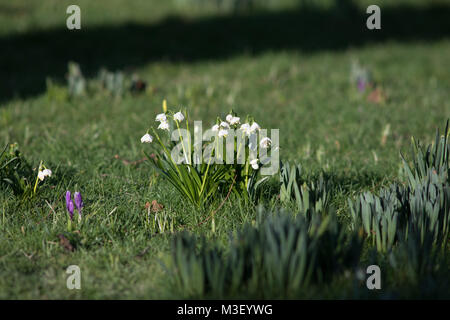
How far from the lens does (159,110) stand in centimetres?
567

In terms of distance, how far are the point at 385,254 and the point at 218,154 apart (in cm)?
111

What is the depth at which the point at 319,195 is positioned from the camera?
121 inches

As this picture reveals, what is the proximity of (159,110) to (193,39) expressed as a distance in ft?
11.9

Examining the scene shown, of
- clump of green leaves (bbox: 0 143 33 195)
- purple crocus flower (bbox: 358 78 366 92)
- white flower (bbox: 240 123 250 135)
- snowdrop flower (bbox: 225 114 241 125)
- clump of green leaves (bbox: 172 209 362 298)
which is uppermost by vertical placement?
purple crocus flower (bbox: 358 78 366 92)

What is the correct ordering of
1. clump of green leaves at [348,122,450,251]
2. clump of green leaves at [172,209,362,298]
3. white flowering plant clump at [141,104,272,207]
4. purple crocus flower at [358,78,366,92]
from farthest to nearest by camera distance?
purple crocus flower at [358,78,366,92] < white flowering plant clump at [141,104,272,207] < clump of green leaves at [348,122,450,251] < clump of green leaves at [172,209,362,298]

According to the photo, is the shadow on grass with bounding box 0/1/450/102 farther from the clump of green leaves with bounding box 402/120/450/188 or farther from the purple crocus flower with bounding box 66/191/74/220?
the clump of green leaves with bounding box 402/120/450/188

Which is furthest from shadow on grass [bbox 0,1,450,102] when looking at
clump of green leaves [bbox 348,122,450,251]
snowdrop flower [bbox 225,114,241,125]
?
clump of green leaves [bbox 348,122,450,251]

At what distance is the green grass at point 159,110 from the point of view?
2826 mm

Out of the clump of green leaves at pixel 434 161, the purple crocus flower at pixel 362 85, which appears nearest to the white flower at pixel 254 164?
the clump of green leaves at pixel 434 161

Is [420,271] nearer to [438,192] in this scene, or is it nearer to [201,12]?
[438,192]

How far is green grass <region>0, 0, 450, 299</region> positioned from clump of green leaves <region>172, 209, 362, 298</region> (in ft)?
0.38

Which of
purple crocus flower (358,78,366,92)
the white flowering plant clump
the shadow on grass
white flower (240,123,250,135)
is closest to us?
white flower (240,123,250,135)

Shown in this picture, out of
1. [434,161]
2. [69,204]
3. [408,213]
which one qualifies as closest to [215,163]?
[69,204]

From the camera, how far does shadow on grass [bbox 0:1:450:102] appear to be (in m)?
7.41
